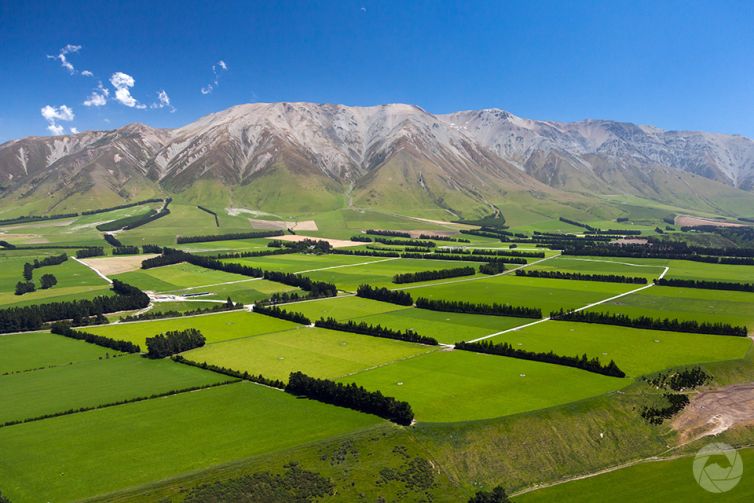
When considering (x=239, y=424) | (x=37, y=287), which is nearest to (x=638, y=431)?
(x=239, y=424)

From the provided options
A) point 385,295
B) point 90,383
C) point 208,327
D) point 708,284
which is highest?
point 708,284

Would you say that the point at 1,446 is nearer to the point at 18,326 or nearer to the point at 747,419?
the point at 18,326

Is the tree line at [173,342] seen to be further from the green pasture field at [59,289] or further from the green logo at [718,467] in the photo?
the green logo at [718,467]

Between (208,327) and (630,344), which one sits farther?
(208,327)

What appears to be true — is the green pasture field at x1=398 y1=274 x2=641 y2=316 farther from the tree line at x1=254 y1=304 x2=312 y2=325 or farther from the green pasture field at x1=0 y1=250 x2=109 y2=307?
the green pasture field at x1=0 y1=250 x2=109 y2=307

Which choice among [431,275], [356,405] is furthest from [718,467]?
[431,275]

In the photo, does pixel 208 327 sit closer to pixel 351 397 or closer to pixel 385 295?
pixel 385 295
